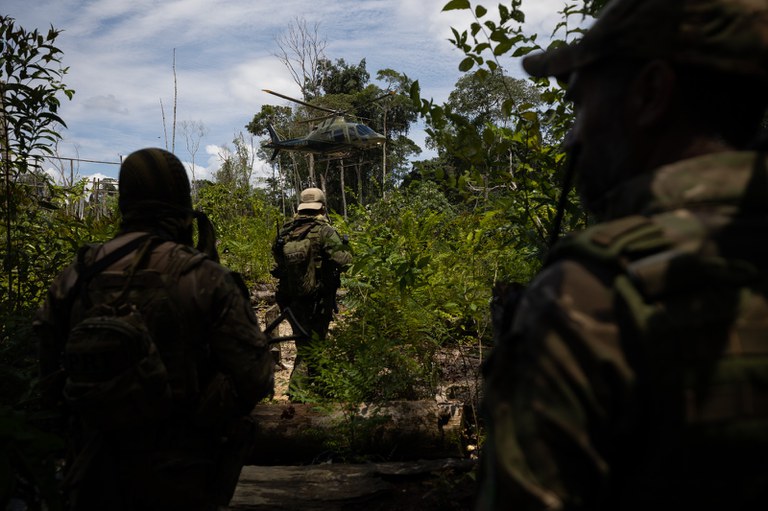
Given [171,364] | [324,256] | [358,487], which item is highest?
[324,256]

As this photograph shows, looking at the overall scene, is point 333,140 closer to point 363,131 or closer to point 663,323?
point 363,131

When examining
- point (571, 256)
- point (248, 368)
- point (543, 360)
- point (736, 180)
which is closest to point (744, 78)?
point (736, 180)

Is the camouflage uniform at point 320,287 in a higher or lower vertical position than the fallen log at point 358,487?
higher

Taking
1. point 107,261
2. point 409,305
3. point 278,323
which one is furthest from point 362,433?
point 107,261

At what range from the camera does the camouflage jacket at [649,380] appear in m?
0.83

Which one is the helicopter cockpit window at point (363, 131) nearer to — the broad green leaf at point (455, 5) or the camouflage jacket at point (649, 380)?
the broad green leaf at point (455, 5)

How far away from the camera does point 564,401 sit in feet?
2.80

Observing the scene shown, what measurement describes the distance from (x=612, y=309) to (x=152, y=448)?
6.10ft

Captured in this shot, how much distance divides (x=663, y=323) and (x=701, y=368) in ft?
0.26

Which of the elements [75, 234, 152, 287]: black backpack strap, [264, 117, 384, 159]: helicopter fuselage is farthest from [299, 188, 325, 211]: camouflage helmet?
[264, 117, 384, 159]: helicopter fuselage

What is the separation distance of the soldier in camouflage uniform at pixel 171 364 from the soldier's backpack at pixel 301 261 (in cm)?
412

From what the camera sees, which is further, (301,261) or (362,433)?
(301,261)

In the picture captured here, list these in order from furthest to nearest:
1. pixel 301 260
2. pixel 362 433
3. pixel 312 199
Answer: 1. pixel 312 199
2. pixel 301 260
3. pixel 362 433

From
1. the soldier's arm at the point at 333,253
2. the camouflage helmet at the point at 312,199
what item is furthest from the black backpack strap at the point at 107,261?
the camouflage helmet at the point at 312,199
